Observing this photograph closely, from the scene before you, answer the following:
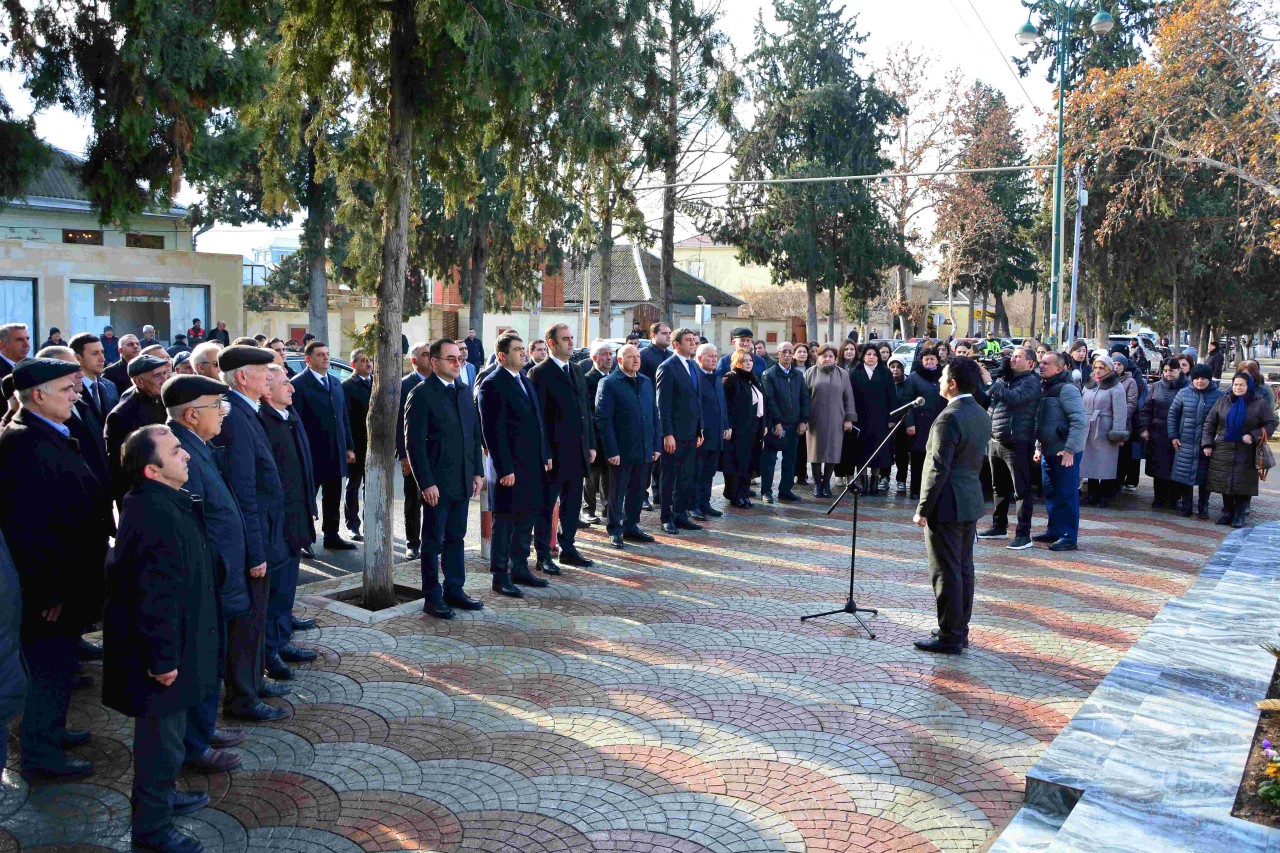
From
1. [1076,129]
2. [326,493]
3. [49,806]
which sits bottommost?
[49,806]

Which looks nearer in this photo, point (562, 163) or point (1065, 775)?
point (1065, 775)

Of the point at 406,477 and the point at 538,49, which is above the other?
the point at 538,49

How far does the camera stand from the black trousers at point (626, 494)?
9.88 meters

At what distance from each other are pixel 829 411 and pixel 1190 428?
447 centimetres

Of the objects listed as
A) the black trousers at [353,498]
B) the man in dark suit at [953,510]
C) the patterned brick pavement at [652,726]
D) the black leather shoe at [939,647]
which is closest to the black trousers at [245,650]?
the patterned brick pavement at [652,726]

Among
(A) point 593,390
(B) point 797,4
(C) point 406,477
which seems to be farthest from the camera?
(B) point 797,4

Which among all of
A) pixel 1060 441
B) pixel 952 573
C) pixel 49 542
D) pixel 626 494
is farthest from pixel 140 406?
pixel 1060 441

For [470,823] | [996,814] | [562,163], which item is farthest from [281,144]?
[996,814]

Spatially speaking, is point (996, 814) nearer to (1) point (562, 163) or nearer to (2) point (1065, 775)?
(2) point (1065, 775)

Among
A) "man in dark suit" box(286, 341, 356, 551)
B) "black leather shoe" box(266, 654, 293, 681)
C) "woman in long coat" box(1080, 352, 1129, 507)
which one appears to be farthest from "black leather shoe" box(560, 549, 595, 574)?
"woman in long coat" box(1080, 352, 1129, 507)

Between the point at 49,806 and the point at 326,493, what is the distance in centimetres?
531

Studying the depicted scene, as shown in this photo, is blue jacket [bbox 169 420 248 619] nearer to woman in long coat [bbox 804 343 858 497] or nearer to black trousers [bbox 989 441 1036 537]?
black trousers [bbox 989 441 1036 537]

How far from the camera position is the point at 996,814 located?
14.6 feet

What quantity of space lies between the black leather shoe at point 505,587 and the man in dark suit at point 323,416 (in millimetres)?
2323
